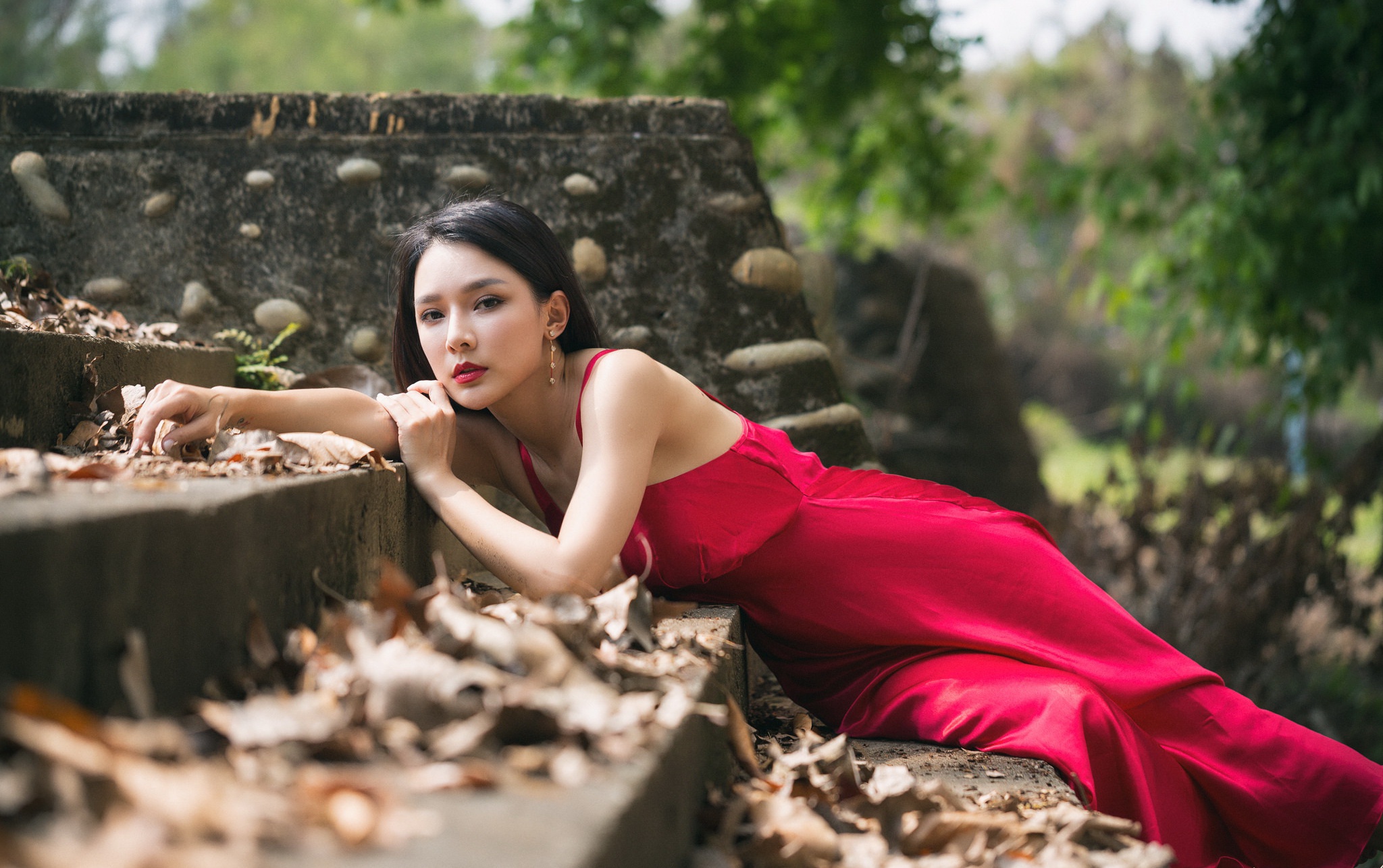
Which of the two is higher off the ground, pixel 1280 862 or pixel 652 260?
pixel 652 260

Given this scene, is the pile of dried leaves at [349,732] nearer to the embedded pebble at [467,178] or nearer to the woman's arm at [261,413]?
the woman's arm at [261,413]

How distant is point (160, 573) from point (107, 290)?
1.94 meters

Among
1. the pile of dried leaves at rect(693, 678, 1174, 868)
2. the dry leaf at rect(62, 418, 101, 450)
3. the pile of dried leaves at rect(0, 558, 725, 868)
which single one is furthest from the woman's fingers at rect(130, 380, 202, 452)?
the pile of dried leaves at rect(693, 678, 1174, 868)

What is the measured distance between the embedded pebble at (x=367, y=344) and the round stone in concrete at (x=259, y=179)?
449 millimetres

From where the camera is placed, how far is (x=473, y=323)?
1.80 meters

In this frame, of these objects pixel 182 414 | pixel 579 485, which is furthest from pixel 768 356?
pixel 182 414

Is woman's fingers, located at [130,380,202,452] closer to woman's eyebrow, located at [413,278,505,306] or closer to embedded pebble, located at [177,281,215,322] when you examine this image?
woman's eyebrow, located at [413,278,505,306]

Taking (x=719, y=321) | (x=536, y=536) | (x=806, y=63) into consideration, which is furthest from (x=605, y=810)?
(x=806, y=63)

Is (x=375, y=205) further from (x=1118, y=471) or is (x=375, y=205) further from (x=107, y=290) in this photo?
(x=1118, y=471)

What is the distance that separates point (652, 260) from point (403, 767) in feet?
6.80

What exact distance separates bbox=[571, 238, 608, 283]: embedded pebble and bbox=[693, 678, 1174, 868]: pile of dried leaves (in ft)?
5.33

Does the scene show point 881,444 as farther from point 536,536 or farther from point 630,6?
point 536,536

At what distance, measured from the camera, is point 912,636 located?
6.50ft

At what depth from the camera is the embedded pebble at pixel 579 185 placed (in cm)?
270
